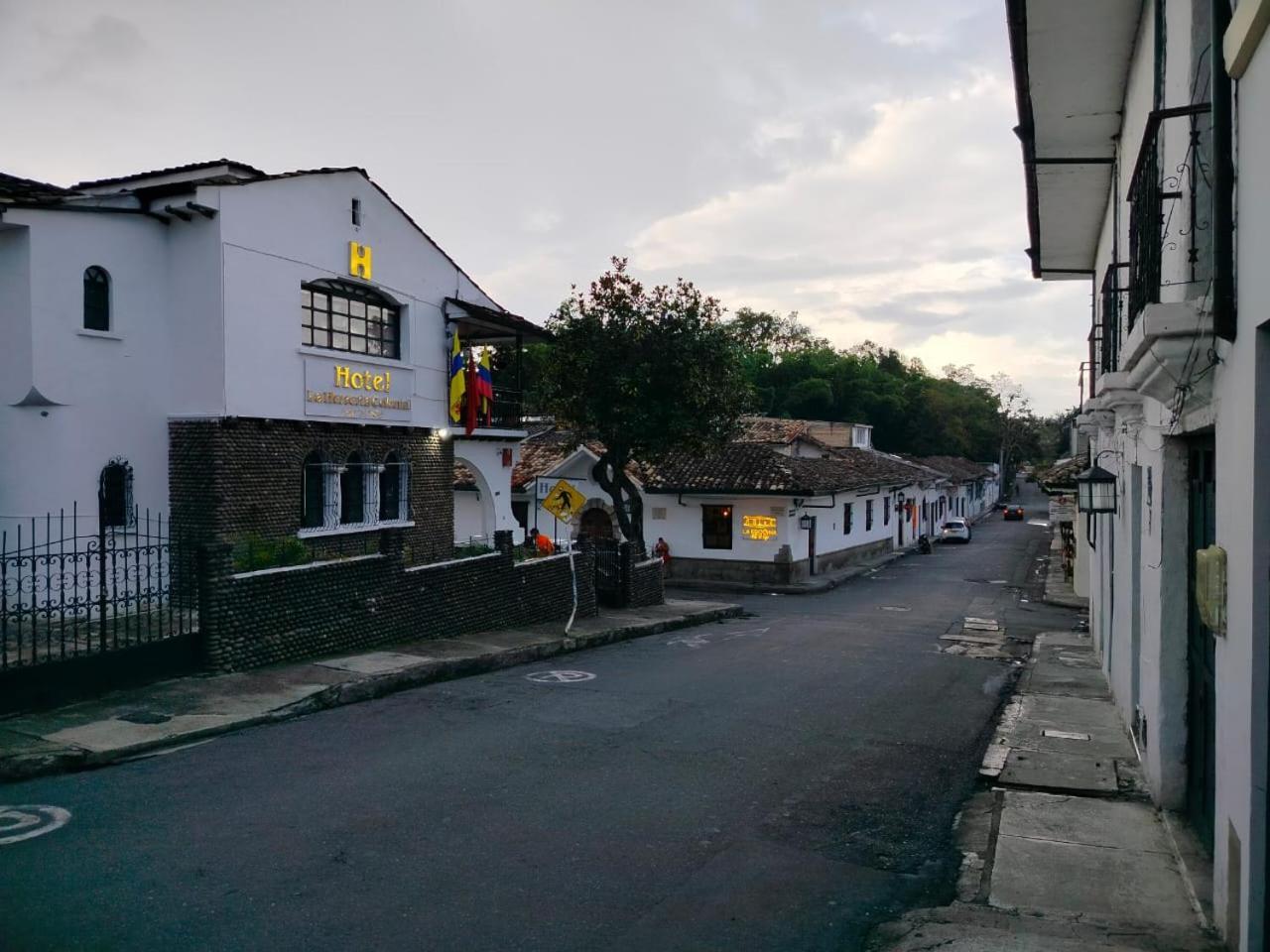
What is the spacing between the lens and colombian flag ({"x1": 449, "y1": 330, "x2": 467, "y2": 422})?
21250 mm

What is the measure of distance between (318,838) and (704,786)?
336 centimetres

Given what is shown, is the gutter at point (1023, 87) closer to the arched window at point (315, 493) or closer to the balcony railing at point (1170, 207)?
the balcony railing at point (1170, 207)

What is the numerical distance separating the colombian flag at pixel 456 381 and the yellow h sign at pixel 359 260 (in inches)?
121

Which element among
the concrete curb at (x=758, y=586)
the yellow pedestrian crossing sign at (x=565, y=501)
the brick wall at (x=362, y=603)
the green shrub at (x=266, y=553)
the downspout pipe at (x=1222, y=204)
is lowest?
the concrete curb at (x=758, y=586)

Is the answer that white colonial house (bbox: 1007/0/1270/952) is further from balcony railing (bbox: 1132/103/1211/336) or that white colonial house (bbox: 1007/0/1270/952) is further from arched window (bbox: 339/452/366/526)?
arched window (bbox: 339/452/366/526)

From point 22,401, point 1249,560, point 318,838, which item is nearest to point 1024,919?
point 1249,560

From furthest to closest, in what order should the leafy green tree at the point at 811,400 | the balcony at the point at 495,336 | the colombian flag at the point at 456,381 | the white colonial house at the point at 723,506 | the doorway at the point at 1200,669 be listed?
the leafy green tree at the point at 811,400
the white colonial house at the point at 723,506
the balcony at the point at 495,336
the colombian flag at the point at 456,381
the doorway at the point at 1200,669

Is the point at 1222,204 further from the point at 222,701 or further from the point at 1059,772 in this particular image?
the point at 222,701

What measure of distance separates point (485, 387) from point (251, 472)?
7.01 metres

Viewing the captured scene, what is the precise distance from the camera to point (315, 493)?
1806 cm

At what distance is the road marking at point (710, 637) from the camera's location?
62.8 ft

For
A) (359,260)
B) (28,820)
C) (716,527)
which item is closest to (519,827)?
(28,820)

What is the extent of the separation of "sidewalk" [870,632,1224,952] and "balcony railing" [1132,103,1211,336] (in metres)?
3.75

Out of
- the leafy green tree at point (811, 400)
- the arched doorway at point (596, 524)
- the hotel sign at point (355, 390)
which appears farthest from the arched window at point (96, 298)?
the leafy green tree at point (811, 400)
